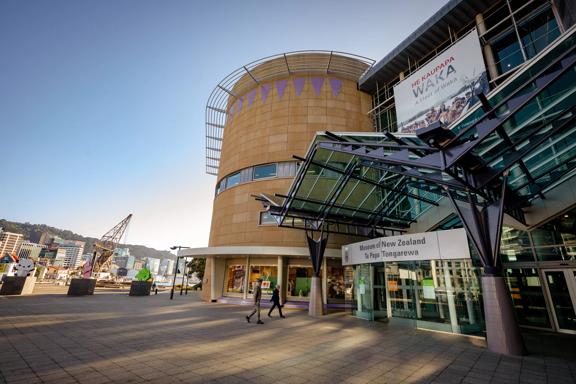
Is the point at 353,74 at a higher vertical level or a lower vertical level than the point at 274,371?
higher

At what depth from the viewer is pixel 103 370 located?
17.4ft

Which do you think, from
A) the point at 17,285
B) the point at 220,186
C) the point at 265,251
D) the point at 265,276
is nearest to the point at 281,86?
the point at 220,186

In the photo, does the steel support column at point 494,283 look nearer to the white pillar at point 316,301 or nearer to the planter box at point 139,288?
the white pillar at point 316,301

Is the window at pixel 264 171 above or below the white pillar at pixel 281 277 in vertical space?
above

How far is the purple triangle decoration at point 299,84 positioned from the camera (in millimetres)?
25667

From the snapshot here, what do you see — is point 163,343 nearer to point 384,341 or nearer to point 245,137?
point 384,341

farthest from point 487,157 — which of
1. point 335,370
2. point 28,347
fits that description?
point 28,347

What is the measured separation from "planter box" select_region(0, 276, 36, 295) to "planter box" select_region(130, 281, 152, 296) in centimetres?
719

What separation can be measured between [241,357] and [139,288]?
24143 millimetres

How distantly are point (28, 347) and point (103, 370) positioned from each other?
304 cm

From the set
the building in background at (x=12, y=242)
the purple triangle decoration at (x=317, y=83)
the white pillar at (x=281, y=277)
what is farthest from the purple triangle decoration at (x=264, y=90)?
the building in background at (x=12, y=242)

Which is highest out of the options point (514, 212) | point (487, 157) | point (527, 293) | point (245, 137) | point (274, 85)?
point (274, 85)

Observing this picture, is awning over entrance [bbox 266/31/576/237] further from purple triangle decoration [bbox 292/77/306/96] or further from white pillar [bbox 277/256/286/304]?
purple triangle decoration [bbox 292/77/306/96]

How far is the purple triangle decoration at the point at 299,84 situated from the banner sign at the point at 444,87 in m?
8.56
